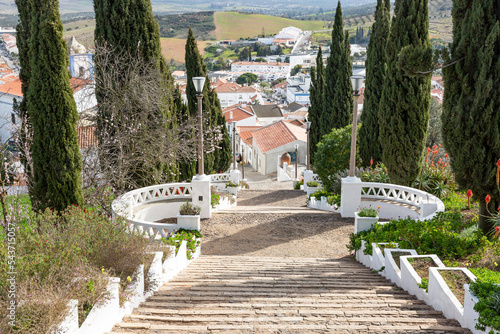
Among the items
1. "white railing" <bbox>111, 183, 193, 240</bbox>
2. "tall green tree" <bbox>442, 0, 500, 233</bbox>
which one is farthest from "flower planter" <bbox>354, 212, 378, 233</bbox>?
"white railing" <bbox>111, 183, 193, 240</bbox>

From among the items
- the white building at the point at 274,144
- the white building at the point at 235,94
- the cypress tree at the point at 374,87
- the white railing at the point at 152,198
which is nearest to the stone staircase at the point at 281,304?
the white railing at the point at 152,198

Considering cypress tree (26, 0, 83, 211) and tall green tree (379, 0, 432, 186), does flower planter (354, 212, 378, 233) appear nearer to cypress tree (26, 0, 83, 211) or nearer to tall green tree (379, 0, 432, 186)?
tall green tree (379, 0, 432, 186)

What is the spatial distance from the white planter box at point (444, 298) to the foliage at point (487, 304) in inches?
14.0

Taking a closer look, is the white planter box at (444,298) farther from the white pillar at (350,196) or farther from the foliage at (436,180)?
the foliage at (436,180)

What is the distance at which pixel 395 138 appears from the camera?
15.4 m

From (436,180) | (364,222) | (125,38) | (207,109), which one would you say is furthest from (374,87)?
(364,222)

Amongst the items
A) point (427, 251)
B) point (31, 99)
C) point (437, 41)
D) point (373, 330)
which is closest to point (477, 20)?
point (427, 251)

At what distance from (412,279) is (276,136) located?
3805cm

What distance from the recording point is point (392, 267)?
7.61 m

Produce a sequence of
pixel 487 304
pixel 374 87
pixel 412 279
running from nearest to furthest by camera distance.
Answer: pixel 487 304, pixel 412 279, pixel 374 87

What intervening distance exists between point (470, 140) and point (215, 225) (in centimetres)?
716

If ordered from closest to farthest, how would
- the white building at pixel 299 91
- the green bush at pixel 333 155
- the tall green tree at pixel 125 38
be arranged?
the tall green tree at pixel 125 38
the green bush at pixel 333 155
the white building at pixel 299 91

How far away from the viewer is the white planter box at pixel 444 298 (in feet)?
17.8

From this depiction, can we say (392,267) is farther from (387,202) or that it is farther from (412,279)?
(387,202)
